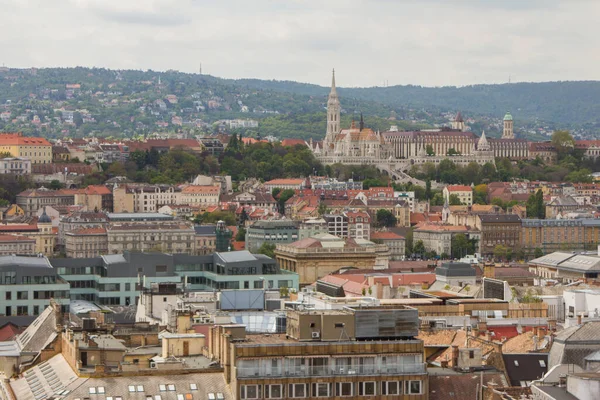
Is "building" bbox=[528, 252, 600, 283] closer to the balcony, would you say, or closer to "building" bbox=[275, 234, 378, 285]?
"building" bbox=[275, 234, 378, 285]

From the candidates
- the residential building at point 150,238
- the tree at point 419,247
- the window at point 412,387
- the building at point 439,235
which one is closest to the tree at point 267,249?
the residential building at point 150,238

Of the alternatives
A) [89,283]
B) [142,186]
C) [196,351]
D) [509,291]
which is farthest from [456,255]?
[196,351]

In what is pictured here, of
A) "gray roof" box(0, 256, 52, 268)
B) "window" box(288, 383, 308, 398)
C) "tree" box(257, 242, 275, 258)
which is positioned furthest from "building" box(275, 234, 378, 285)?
"window" box(288, 383, 308, 398)

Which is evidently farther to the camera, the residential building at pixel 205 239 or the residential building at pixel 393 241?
the residential building at pixel 393 241

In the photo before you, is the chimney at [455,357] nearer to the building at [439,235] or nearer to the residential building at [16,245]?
the residential building at [16,245]

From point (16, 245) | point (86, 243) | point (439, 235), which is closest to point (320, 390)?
point (16, 245)

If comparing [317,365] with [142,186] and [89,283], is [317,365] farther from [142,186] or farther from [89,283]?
[142,186]

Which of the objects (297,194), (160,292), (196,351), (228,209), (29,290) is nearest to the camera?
(196,351)
